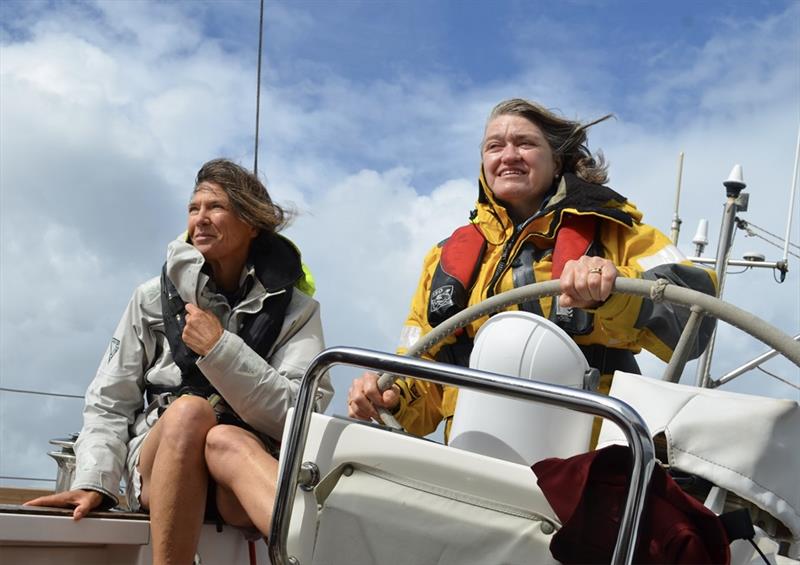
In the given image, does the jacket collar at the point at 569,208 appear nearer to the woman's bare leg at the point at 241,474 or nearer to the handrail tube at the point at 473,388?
the woman's bare leg at the point at 241,474

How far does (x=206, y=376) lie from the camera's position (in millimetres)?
2996

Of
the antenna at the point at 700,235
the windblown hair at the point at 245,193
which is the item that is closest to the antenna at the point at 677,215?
the antenna at the point at 700,235

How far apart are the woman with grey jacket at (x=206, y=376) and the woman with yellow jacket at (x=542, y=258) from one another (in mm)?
436

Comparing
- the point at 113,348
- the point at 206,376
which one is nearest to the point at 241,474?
the point at 206,376

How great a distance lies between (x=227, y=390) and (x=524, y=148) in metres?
1.12

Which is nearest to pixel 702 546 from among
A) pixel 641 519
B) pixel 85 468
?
pixel 641 519

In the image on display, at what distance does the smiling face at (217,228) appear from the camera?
132 inches

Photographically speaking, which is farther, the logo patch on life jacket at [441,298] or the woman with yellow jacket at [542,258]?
the logo patch on life jacket at [441,298]

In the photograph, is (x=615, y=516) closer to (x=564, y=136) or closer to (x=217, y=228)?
(x=564, y=136)

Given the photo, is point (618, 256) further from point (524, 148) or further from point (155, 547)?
point (155, 547)

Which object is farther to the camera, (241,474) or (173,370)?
(173,370)

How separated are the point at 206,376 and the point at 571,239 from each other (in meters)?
1.14

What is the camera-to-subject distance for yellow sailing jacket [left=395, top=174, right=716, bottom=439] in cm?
248

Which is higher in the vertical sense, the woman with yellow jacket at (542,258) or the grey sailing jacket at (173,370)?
the woman with yellow jacket at (542,258)
